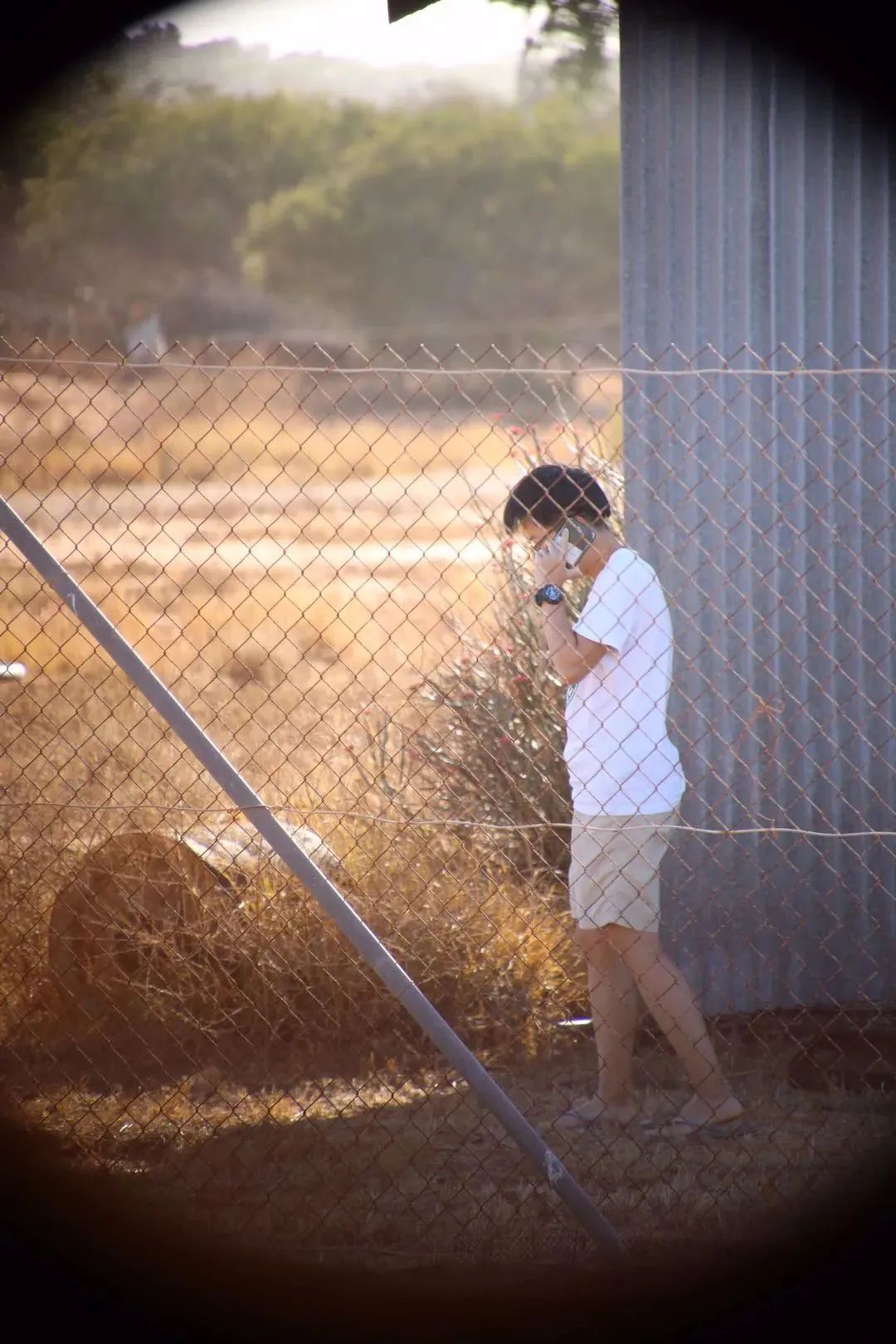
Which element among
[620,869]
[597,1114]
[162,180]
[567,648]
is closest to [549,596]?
[567,648]

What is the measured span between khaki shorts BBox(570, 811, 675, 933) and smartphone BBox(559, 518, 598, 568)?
0.69m

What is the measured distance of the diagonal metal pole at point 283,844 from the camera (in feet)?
9.29

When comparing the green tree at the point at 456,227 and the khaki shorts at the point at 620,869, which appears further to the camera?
the green tree at the point at 456,227

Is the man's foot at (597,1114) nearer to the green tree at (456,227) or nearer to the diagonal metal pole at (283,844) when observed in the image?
the diagonal metal pole at (283,844)

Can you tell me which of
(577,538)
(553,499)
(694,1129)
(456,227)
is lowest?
(456,227)

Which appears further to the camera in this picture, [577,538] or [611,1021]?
[611,1021]

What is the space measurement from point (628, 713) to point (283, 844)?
1.11 metres

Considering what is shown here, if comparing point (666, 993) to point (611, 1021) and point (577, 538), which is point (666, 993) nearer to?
point (611, 1021)

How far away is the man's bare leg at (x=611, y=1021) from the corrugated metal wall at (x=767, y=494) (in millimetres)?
599

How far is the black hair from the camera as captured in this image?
3.57m

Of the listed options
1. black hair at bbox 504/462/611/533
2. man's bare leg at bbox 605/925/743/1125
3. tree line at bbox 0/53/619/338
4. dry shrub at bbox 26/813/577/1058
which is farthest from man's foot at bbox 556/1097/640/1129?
tree line at bbox 0/53/619/338

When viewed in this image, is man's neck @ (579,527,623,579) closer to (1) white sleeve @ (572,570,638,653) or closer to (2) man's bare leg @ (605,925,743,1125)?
(1) white sleeve @ (572,570,638,653)

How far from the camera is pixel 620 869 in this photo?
142 inches

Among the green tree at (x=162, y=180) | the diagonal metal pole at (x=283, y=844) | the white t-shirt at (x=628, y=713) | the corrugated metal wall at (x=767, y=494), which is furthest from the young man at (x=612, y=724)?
the green tree at (x=162, y=180)
